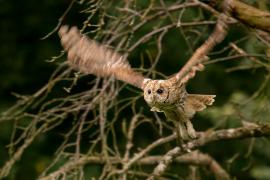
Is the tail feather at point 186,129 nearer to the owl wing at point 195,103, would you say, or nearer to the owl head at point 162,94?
the owl wing at point 195,103

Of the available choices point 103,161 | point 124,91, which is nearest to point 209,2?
point 103,161

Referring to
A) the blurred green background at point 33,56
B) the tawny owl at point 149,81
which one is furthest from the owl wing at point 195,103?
the blurred green background at point 33,56

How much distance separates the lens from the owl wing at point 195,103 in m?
2.89

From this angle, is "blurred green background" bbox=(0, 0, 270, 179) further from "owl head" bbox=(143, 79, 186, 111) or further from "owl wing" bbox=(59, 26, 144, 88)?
"owl head" bbox=(143, 79, 186, 111)

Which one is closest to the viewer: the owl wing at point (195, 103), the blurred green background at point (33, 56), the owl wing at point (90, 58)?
the owl wing at point (195, 103)

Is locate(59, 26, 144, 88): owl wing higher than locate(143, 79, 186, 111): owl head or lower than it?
higher

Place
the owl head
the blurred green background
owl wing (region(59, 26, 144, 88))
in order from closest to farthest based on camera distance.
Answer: the owl head < owl wing (region(59, 26, 144, 88)) < the blurred green background

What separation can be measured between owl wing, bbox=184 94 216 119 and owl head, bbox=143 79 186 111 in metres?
0.08

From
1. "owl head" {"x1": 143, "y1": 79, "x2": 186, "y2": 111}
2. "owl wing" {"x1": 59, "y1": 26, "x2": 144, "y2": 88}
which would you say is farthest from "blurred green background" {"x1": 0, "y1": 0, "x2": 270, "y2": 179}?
"owl head" {"x1": 143, "y1": 79, "x2": 186, "y2": 111}

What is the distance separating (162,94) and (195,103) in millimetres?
204

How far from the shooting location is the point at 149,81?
9.41 feet

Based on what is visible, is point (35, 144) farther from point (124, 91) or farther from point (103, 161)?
point (103, 161)

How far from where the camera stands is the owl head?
2.75 m

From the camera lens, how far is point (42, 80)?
702cm
